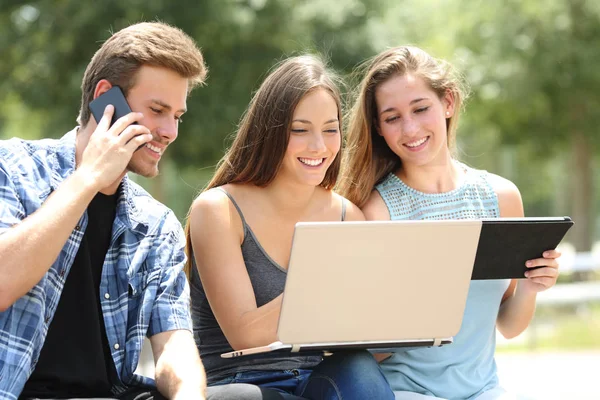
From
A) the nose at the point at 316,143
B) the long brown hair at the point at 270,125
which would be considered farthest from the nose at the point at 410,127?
the nose at the point at 316,143

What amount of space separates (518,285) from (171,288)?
1389 millimetres

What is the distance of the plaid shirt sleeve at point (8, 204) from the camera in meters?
2.38

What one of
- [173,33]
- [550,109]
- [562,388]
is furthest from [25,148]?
[550,109]

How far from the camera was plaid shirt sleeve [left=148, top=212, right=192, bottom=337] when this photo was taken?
2.73 meters

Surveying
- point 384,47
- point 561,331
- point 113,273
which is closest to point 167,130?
point 113,273

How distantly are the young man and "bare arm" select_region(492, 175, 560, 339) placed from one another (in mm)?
1215

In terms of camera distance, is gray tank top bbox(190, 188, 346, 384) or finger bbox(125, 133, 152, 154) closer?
finger bbox(125, 133, 152, 154)

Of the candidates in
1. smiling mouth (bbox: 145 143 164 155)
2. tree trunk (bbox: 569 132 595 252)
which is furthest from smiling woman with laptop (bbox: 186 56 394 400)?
tree trunk (bbox: 569 132 595 252)

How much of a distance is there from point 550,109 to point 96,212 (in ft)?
34.9

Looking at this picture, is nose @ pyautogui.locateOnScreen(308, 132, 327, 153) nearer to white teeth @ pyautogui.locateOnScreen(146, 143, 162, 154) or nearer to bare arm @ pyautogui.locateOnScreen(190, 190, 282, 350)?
bare arm @ pyautogui.locateOnScreen(190, 190, 282, 350)

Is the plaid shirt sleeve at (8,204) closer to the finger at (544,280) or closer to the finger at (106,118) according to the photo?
the finger at (106,118)

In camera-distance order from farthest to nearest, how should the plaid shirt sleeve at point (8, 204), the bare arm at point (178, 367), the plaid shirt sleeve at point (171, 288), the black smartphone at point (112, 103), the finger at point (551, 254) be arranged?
the finger at point (551, 254) < the plaid shirt sleeve at point (171, 288) < the black smartphone at point (112, 103) < the bare arm at point (178, 367) < the plaid shirt sleeve at point (8, 204)

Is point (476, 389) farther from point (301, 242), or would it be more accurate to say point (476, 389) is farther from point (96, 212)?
point (96, 212)

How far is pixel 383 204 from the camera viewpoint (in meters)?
3.39
